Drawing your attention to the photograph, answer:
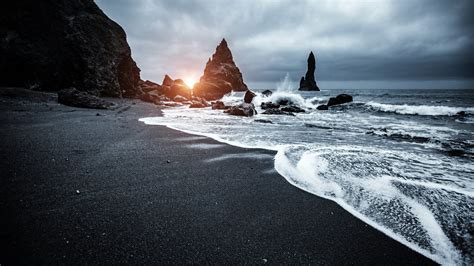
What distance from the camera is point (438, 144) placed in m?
5.40

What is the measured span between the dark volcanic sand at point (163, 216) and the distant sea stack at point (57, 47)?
45.6 feet

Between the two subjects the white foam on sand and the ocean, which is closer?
the ocean

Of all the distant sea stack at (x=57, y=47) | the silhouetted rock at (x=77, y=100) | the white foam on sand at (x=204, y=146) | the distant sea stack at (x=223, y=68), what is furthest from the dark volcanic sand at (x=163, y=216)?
the distant sea stack at (x=223, y=68)

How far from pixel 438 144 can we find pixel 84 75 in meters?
18.6

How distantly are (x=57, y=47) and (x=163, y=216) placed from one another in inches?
706

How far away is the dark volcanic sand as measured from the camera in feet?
4.62

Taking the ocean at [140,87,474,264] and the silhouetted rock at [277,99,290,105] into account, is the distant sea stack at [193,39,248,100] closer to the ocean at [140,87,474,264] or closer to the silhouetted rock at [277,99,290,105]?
the silhouetted rock at [277,99,290,105]

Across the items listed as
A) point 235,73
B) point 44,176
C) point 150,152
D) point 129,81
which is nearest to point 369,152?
point 150,152

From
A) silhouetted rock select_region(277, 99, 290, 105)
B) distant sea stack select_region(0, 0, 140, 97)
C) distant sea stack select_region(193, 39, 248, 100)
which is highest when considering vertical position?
distant sea stack select_region(193, 39, 248, 100)

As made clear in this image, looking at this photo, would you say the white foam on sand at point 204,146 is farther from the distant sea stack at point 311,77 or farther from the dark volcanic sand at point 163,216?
the distant sea stack at point 311,77

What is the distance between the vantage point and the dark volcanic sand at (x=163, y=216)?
4.62 feet

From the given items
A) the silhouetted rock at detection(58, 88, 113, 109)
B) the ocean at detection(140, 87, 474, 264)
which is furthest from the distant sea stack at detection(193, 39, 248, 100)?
the ocean at detection(140, 87, 474, 264)

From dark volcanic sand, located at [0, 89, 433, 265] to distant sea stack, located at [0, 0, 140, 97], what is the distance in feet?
45.6

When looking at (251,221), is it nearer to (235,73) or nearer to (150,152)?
(150,152)
